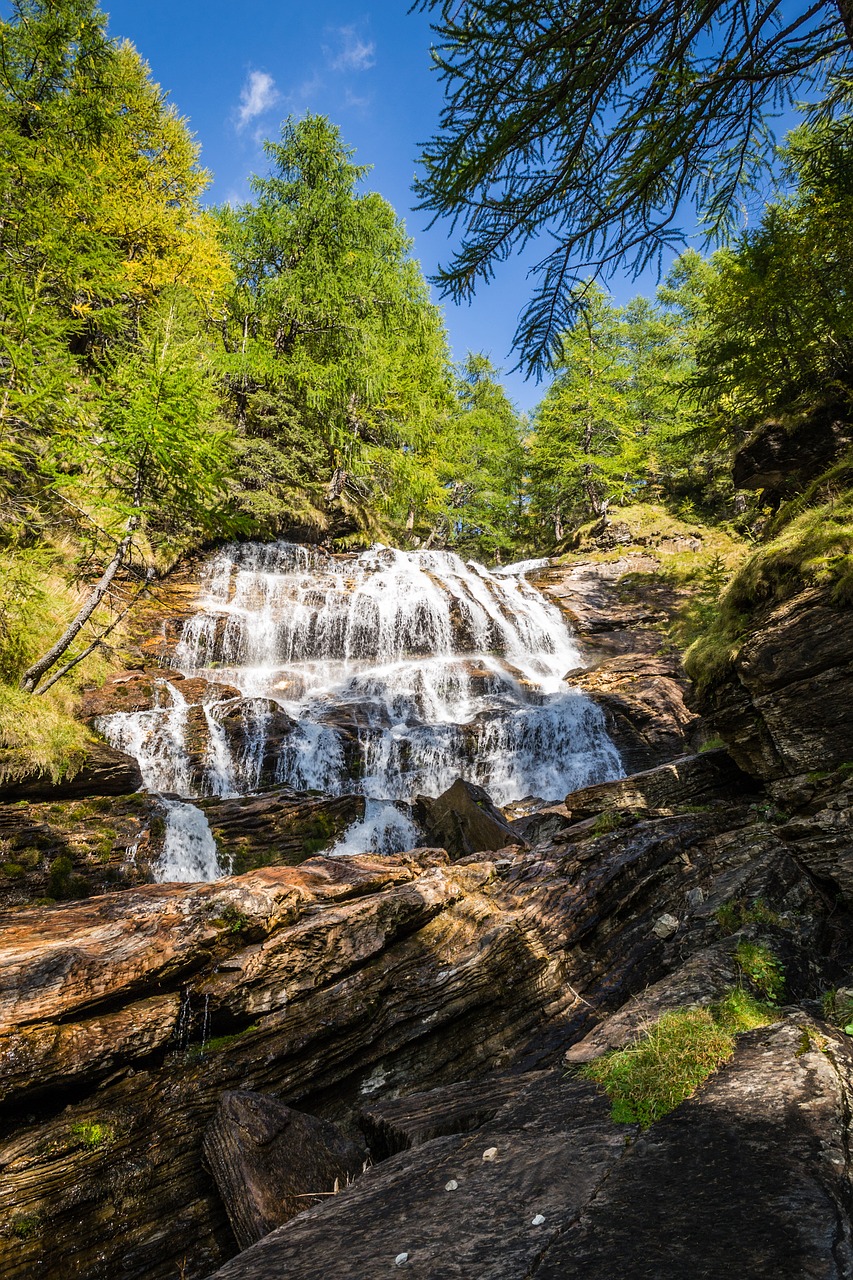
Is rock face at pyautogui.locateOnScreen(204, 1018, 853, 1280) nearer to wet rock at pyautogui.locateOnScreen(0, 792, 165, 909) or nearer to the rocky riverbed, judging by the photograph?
the rocky riverbed

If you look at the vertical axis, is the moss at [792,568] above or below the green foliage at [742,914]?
above

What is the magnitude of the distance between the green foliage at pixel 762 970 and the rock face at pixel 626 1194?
0.86m

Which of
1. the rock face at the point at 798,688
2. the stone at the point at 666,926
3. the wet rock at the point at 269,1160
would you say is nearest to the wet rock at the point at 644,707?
the rock face at the point at 798,688

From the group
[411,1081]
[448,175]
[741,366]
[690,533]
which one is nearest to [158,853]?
[411,1081]

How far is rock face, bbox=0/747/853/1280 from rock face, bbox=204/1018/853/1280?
0.02 meters

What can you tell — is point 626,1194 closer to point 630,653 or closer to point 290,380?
point 630,653

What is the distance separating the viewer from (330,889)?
625 centimetres

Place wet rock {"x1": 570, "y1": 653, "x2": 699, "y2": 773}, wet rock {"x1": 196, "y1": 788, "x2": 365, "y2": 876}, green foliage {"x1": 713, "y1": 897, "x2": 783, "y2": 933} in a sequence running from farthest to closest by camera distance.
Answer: wet rock {"x1": 570, "y1": 653, "x2": 699, "y2": 773}
wet rock {"x1": 196, "y1": 788, "x2": 365, "y2": 876}
green foliage {"x1": 713, "y1": 897, "x2": 783, "y2": 933}

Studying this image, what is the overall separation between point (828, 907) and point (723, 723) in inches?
147

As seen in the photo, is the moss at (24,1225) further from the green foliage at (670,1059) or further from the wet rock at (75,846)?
the wet rock at (75,846)

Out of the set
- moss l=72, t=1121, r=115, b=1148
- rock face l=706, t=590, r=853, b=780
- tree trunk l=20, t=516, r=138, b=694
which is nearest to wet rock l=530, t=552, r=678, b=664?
rock face l=706, t=590, r=853, b=780

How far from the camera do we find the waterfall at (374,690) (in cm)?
1278

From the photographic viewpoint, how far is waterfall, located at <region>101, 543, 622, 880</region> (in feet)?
41.9

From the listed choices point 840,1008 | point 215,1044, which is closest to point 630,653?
point 840,1008
